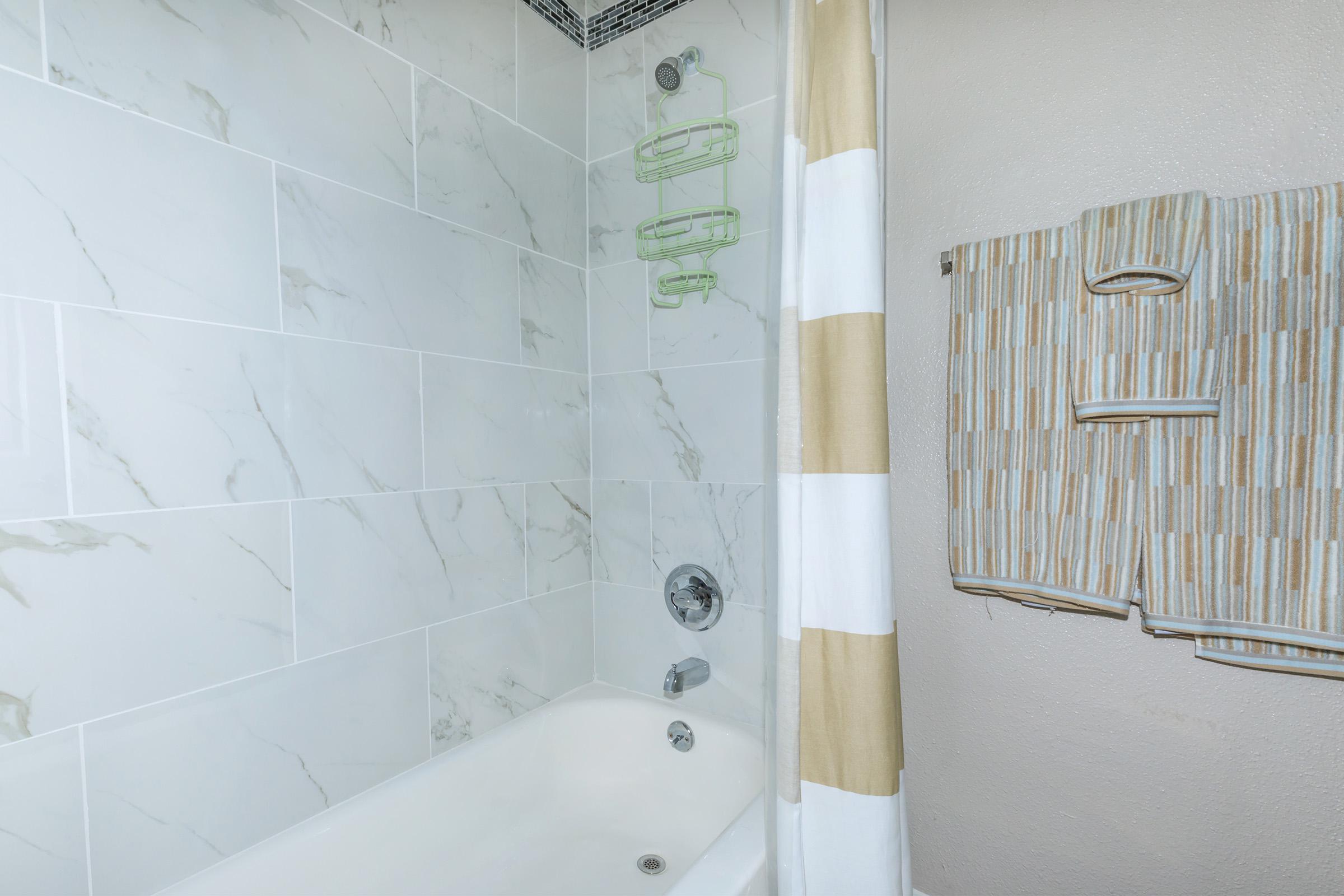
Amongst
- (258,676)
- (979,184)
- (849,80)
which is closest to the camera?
(849,80)

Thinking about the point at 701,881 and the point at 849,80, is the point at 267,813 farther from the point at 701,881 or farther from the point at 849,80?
the point at 849,80

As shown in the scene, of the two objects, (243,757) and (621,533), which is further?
(621,533)

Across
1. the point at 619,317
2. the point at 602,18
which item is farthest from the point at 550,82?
the point at 619,317

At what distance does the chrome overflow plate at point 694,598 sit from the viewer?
1.58 meters

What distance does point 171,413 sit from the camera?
0.98 metres

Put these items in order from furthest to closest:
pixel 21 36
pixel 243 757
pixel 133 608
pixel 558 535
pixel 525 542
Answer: pixel 558 535 → pixel 525 542 → pixel 243 757 → pixel 133 608 → pixel 21 36

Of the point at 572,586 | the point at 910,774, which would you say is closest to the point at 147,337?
the point at 572,586

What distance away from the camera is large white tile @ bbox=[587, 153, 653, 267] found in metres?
1.70

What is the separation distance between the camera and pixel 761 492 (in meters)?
1.51

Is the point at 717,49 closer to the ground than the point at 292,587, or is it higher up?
higher up

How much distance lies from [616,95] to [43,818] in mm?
1912

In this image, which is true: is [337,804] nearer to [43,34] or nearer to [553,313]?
[553,313]

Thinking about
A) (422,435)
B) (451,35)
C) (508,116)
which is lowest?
(422,435)

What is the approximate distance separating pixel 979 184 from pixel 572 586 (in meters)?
1.40
